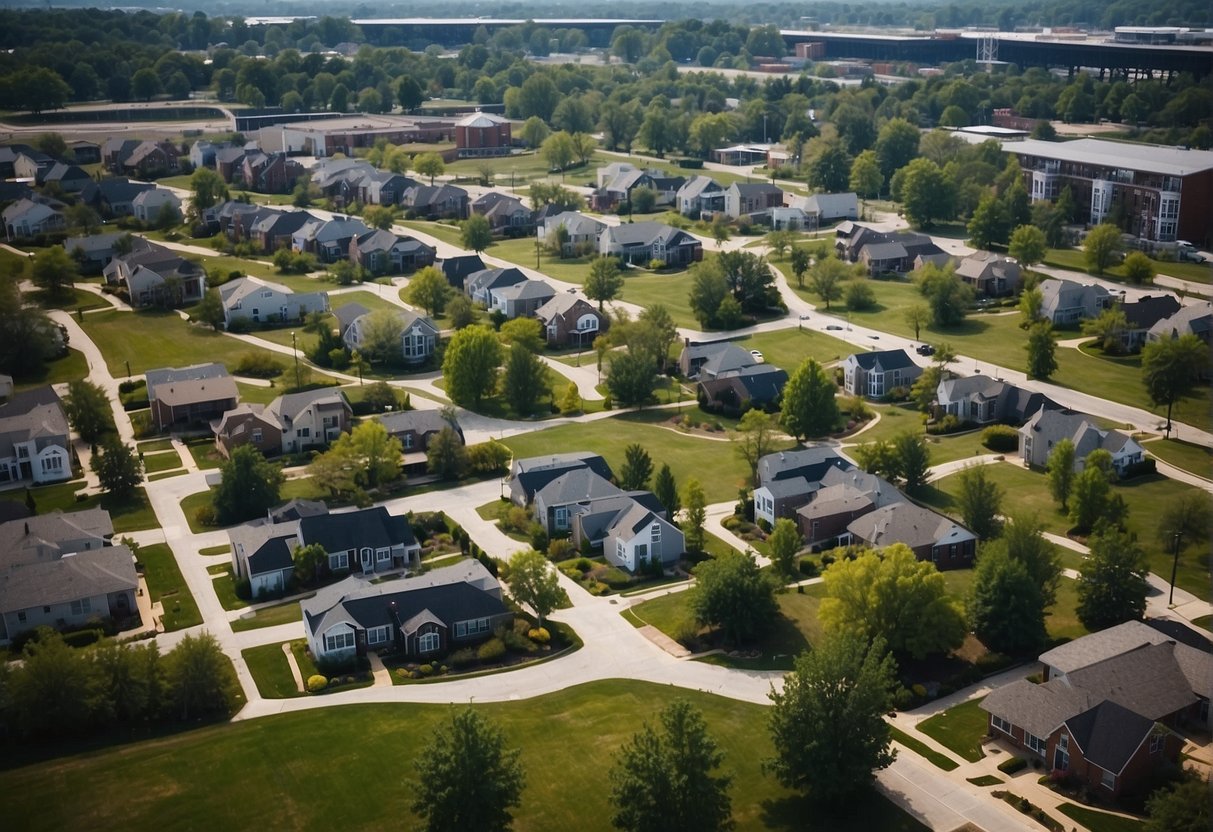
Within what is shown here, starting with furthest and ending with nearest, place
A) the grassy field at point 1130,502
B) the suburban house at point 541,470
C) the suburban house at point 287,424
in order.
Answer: the suburban house at point 287,424, the suburban house at point 541,470, the grassy field at point 1130,502

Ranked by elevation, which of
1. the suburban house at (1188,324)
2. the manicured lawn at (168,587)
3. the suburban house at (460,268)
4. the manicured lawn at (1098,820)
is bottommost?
the manicured lawn at (1098,820)

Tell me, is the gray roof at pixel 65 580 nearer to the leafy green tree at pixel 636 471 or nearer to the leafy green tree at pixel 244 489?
the leafy green tree at pixel 244 489

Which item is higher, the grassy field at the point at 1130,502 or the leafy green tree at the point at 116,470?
the leafy green tree at the point at 116,470

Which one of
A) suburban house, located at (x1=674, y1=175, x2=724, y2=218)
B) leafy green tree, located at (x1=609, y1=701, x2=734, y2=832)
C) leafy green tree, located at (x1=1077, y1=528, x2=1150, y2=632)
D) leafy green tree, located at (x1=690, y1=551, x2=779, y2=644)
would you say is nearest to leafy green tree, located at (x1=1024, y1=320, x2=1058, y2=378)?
leafy green tree, located at (x1=1077, y1=528, x2=1150, y2=632)

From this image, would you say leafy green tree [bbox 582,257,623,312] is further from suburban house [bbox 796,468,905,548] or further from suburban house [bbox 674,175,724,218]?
suburban house [bbox 674,175,724,218]

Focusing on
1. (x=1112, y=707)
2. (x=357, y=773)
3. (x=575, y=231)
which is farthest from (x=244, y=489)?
(x=575, y=231)

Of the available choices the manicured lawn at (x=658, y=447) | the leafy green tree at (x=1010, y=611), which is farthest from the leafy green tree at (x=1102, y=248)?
the leafy green tree at (x=1010, y=611)

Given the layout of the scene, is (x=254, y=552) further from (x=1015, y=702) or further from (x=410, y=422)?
(x=1015, y=702)
